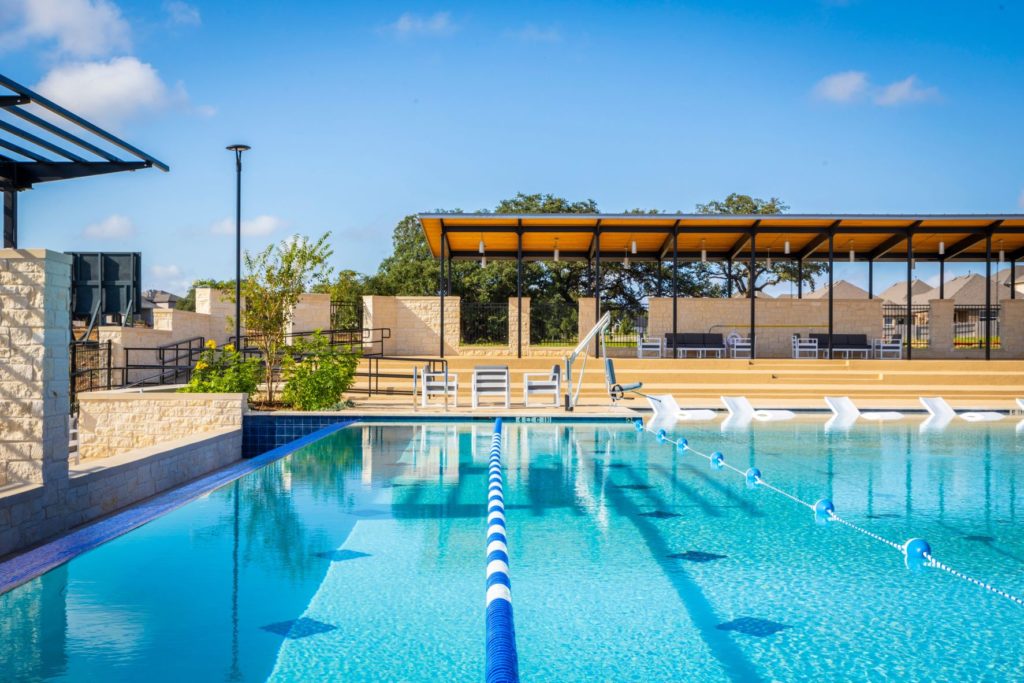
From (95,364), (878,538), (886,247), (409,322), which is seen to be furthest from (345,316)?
(878,538)

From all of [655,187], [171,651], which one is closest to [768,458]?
[171,651]

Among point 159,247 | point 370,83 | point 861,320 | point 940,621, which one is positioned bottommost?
point 940,621

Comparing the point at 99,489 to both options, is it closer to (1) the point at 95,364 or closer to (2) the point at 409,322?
(1) the point at 95,364

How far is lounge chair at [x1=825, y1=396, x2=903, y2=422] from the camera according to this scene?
1302 centimetres

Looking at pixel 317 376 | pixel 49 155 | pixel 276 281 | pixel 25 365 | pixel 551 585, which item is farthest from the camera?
pixel 276 281

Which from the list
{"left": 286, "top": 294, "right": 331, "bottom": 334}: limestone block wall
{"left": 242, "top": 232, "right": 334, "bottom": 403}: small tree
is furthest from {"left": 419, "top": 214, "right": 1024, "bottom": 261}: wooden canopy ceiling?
{"left": 242, "top": 232, "right": 334, "bottom": 403}: small tree

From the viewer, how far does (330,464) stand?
8.57 m

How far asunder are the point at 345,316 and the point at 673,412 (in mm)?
16598

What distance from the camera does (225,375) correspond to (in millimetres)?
11984

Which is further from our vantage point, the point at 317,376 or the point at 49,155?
the point at 317,376

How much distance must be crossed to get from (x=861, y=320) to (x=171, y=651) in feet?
73.8

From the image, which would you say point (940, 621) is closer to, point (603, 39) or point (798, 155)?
point (603, 39)

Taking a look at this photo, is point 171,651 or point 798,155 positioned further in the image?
point 798,155

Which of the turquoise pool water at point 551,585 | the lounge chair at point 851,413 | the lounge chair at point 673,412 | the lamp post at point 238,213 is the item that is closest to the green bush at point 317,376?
the lamp post at point 238,213
